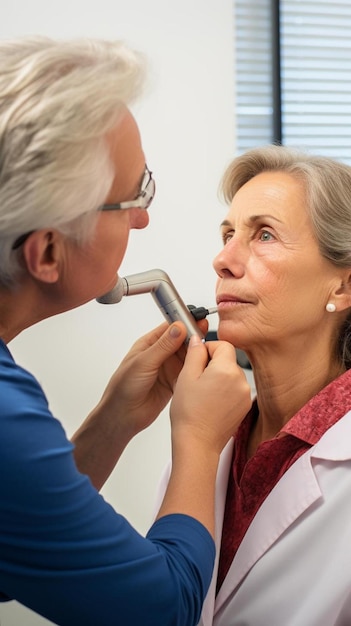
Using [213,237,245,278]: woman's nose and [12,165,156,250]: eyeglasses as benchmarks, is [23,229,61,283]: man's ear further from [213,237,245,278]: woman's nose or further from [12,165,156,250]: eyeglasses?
[213,237,245,278]: woman's nose

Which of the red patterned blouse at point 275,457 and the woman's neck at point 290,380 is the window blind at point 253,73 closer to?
the woman's neck at point 290,380

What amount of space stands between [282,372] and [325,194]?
0.32 meters

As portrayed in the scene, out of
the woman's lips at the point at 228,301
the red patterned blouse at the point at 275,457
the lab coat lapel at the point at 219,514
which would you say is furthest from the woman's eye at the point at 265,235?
the lab coat lapel at the point at 219,514

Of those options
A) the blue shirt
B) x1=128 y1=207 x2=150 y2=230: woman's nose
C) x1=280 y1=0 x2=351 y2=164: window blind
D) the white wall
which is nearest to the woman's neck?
x1=128 y1=207 x2=150 y2=230: woman's nose

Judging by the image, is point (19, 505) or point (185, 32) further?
point (185, 32)

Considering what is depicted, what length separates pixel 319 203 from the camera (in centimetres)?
127

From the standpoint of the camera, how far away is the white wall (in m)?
1.98

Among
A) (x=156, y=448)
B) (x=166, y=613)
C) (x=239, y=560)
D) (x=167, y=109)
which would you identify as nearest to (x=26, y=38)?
(x=166, y=613)

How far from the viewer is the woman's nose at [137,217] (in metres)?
0.94

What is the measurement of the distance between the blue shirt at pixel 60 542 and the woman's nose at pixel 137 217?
0.26m

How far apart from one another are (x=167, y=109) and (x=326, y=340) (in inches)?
38.9

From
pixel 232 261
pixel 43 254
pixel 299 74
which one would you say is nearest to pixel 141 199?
pixel 43 254

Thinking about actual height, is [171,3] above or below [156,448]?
above

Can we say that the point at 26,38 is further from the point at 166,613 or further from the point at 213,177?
the point at 213,177
